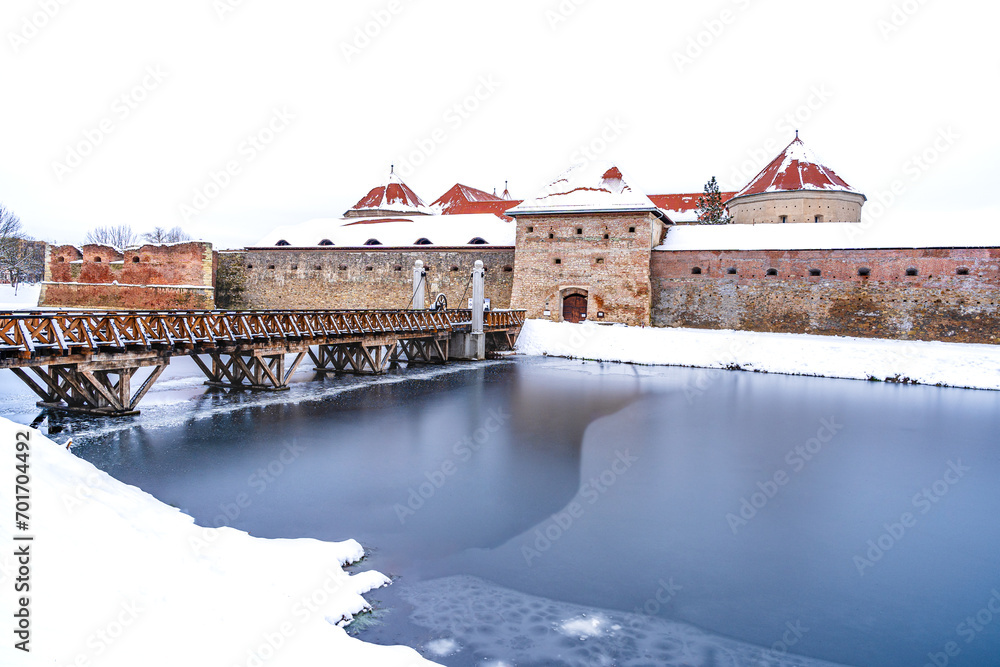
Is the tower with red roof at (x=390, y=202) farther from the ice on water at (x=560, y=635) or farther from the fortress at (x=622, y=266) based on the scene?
the ice on water at (x=560, y=635)

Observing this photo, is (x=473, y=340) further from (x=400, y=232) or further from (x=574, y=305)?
(x=400, y=232)

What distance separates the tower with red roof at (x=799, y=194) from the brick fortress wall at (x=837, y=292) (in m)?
5.93

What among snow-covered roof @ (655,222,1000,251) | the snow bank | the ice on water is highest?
snow-covered roof @ (655,222,1000,251)

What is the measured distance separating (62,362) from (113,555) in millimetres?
5704

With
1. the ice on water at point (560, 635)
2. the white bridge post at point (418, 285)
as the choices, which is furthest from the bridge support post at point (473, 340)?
the ice on water at point (560, 635)

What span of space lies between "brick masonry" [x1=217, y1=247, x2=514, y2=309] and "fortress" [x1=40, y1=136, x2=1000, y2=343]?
60mm

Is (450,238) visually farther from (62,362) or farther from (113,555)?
(113,555)

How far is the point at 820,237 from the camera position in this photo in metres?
21.7

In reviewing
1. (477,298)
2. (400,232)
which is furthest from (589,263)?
(400,232)

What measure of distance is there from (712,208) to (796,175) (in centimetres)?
898
